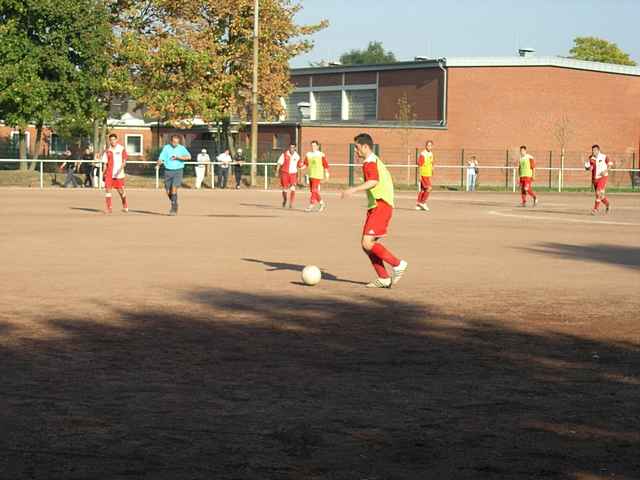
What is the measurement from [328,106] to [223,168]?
2600 cm

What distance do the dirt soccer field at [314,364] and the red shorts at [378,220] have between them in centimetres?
75

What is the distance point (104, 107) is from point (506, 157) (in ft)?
70.5

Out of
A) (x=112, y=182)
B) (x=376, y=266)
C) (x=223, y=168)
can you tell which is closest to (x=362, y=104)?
(x=223, y=168)

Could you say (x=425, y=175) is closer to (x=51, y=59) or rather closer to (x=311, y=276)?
(x=311, y=276)

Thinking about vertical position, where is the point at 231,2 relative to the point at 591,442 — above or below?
above

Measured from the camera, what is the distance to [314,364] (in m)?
8.90

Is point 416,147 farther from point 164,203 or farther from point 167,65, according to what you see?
point 164,203

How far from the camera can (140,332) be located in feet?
34.1

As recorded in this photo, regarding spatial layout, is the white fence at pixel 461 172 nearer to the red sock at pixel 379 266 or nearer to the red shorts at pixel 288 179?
the red shorts at pixel 288 179

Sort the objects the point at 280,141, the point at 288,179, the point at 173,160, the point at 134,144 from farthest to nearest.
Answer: the point at 134,144
the point at 280,141
the point at 288,179
the point at 173,160

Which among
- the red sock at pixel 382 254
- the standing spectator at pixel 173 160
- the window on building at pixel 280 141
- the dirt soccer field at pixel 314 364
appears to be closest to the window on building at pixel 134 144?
the window on building at pixel 280 141

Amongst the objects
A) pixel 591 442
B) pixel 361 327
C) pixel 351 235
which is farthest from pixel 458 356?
pixel 351 235

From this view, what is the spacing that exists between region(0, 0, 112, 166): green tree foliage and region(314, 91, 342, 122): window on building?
79.3 ft

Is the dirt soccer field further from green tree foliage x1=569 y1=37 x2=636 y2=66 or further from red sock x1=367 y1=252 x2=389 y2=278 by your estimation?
green tree foliage x1=569 y1=37 x2=636 y2=66
